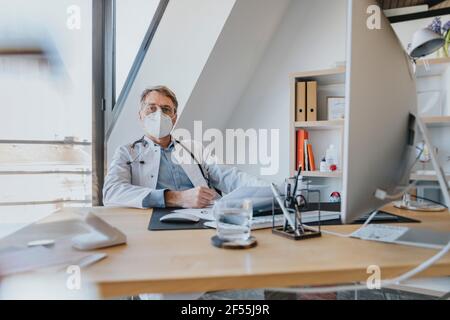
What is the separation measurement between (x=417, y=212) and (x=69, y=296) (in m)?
1.14

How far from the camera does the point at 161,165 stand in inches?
68.0

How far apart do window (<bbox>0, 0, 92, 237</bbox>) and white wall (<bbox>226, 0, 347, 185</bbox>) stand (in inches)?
53.9

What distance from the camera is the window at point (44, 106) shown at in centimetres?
192

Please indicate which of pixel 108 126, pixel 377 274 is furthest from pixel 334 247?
pixel 108 126

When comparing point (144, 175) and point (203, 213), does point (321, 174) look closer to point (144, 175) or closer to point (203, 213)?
point (144, 175)

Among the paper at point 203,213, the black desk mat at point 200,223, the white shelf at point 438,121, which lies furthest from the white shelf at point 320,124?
the paper at point 203,213

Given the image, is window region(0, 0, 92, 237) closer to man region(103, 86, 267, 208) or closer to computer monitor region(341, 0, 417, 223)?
man region(103, 86, 267, 208)

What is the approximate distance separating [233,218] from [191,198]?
1.56 feet

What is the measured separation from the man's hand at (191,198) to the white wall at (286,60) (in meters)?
1.61

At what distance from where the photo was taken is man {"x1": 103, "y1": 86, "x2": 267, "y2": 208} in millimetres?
1565

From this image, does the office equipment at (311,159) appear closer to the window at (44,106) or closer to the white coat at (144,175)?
the white coat at (144,175)

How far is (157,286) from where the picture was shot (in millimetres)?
543

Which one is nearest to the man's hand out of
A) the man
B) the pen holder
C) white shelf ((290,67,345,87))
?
the man
